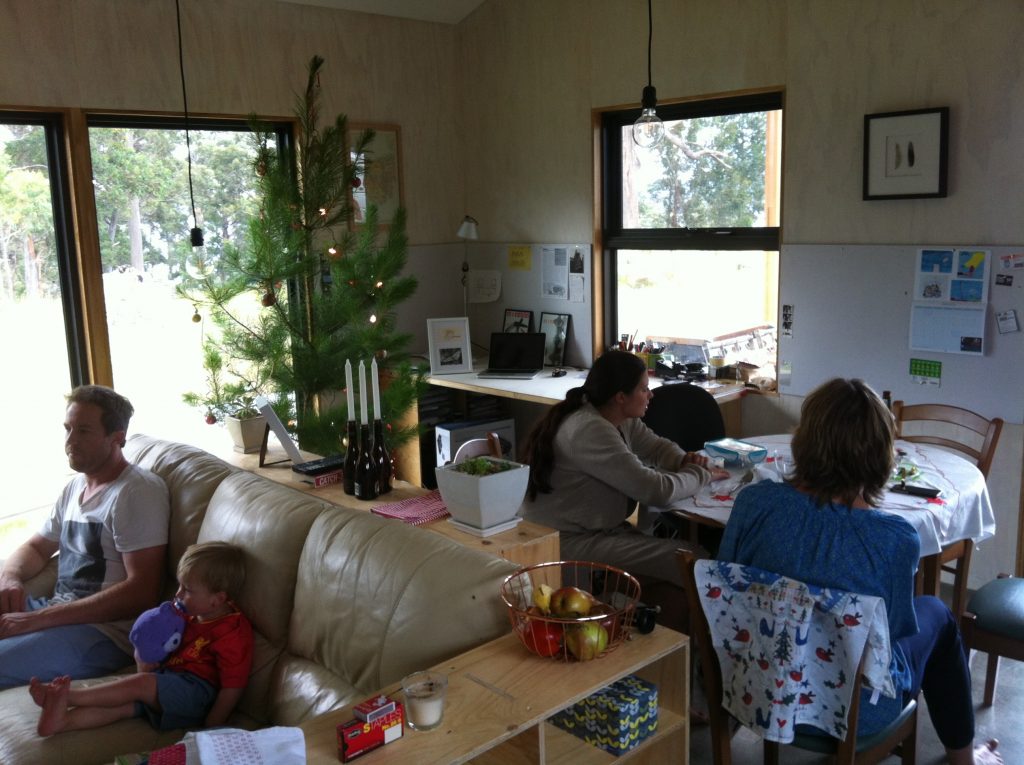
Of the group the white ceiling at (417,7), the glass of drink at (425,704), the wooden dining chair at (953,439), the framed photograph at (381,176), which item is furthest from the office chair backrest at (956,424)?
the white ceiling at (417,7)

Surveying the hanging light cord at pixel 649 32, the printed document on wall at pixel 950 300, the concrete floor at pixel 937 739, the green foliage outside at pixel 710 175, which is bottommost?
the concrete floor at pixel 937 739

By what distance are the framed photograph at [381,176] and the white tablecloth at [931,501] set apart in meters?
2.76

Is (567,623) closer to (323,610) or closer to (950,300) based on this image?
(323,610)

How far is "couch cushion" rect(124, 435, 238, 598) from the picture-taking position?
9.26 ft

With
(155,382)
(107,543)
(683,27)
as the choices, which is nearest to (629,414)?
(107,543)

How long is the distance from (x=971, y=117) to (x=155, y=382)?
3.69 m

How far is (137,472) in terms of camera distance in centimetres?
285

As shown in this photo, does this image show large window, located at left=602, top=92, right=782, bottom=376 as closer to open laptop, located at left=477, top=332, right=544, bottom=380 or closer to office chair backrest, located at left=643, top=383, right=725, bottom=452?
open laptop, located at left=477, top=332, right=544, bottom=380

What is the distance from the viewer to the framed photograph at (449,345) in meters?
5.09

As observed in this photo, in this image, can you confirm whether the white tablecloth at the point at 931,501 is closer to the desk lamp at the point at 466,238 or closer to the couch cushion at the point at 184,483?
the couch cushion at the point at 184,483

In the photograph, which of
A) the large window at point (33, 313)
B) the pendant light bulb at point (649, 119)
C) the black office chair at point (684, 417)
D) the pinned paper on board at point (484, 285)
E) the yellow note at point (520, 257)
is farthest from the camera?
the pinned paper on board at point (484, 285)

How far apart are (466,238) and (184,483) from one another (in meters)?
2.90

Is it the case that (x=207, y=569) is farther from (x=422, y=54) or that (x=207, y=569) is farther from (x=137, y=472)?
(x=422, y=54)

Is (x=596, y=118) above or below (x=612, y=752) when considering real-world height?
above
